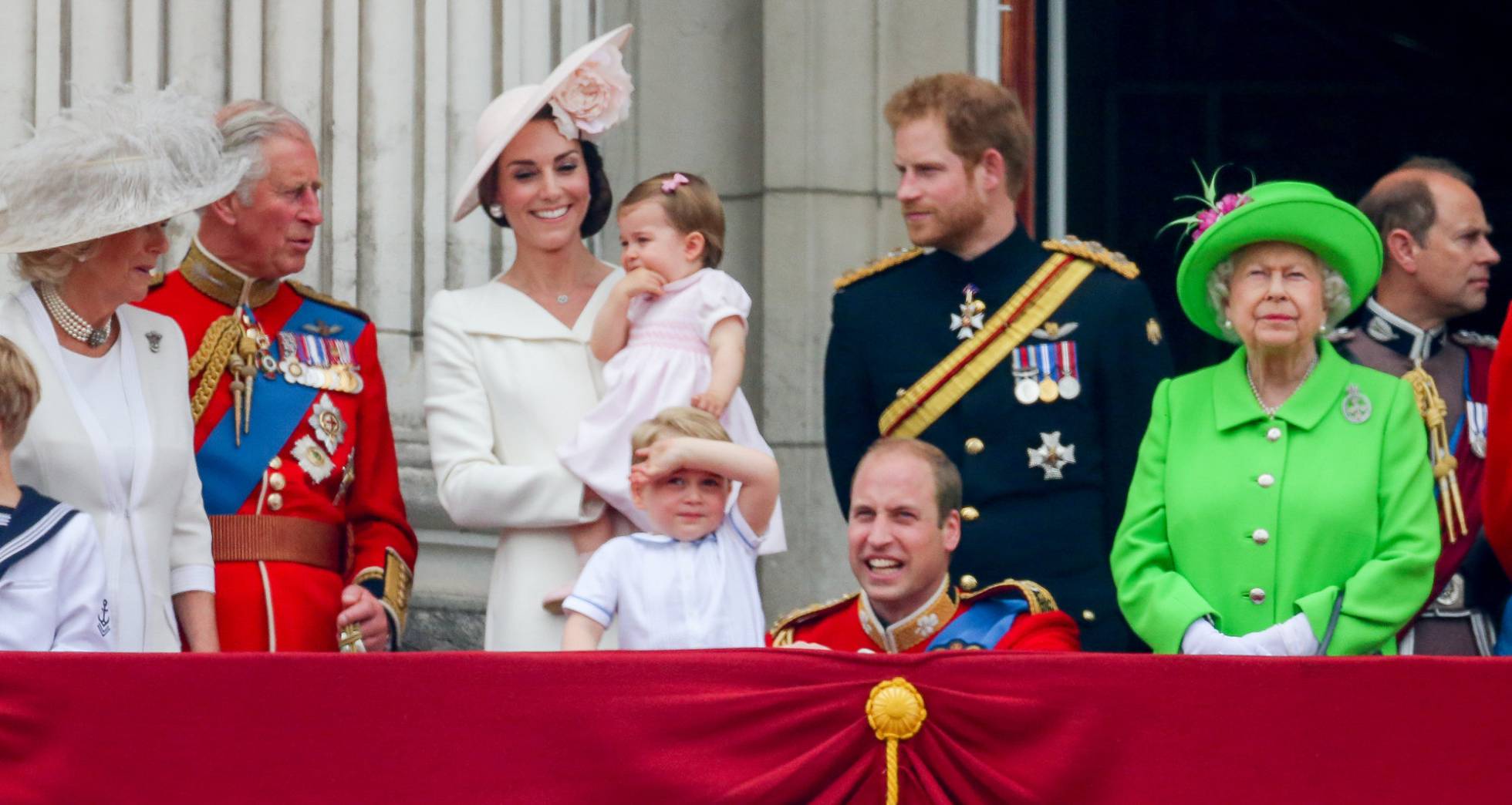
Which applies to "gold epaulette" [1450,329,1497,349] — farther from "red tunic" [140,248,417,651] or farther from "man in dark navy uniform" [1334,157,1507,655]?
"red tunic" [140,248,417,651]

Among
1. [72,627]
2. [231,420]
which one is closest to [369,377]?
[231,420]

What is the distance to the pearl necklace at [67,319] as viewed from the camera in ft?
14.6

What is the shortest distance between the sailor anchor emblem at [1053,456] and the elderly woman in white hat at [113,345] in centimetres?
151

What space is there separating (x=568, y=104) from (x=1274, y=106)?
2.80m

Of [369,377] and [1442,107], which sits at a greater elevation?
[1442,107]

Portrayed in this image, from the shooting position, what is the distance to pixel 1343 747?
383cm

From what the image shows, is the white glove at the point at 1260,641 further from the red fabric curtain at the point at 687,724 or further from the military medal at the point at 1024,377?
the military medal at the point at 1024,377

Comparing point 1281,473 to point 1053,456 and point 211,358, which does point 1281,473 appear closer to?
point 1053,456

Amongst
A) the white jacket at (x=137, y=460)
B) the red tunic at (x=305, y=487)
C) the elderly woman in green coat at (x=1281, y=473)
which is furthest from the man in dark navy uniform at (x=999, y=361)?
the white jacket at (x=137, y=460)

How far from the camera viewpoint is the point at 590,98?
198 inches

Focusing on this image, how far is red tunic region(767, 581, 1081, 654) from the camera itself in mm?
4395

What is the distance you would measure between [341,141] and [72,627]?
2.22 m

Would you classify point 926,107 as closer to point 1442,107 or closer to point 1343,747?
point 1343,747

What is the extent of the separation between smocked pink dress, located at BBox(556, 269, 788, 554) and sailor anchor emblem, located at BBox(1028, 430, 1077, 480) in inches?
19.1
